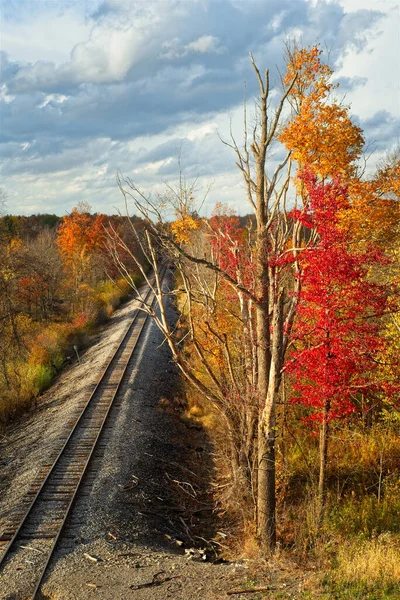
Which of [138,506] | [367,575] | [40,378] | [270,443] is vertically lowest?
[138,506]

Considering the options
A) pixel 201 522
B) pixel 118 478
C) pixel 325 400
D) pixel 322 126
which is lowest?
pixel 201 522

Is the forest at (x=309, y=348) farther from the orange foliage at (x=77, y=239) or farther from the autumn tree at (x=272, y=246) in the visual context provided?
the orange foliage at (x=77, y=239)

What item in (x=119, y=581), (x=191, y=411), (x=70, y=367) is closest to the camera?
(x=119, y=581)

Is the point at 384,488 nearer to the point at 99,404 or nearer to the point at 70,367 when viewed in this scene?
the point at 99,404

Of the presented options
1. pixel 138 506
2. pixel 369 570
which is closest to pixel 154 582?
pixel 138 506

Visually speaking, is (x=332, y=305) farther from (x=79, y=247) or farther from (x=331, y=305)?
(x=79, y=247)

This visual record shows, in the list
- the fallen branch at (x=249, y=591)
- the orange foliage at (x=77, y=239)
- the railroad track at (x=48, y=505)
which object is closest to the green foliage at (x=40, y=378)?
the railroad track at (x=48, y=505)

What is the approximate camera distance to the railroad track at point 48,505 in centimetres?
1005

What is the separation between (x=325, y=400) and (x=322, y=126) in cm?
773

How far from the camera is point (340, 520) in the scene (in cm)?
1211

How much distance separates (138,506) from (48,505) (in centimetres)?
238

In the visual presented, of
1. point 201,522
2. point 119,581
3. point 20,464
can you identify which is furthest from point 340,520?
point 20,464

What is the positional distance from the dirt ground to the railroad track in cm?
26

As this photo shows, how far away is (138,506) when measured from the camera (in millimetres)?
13266
